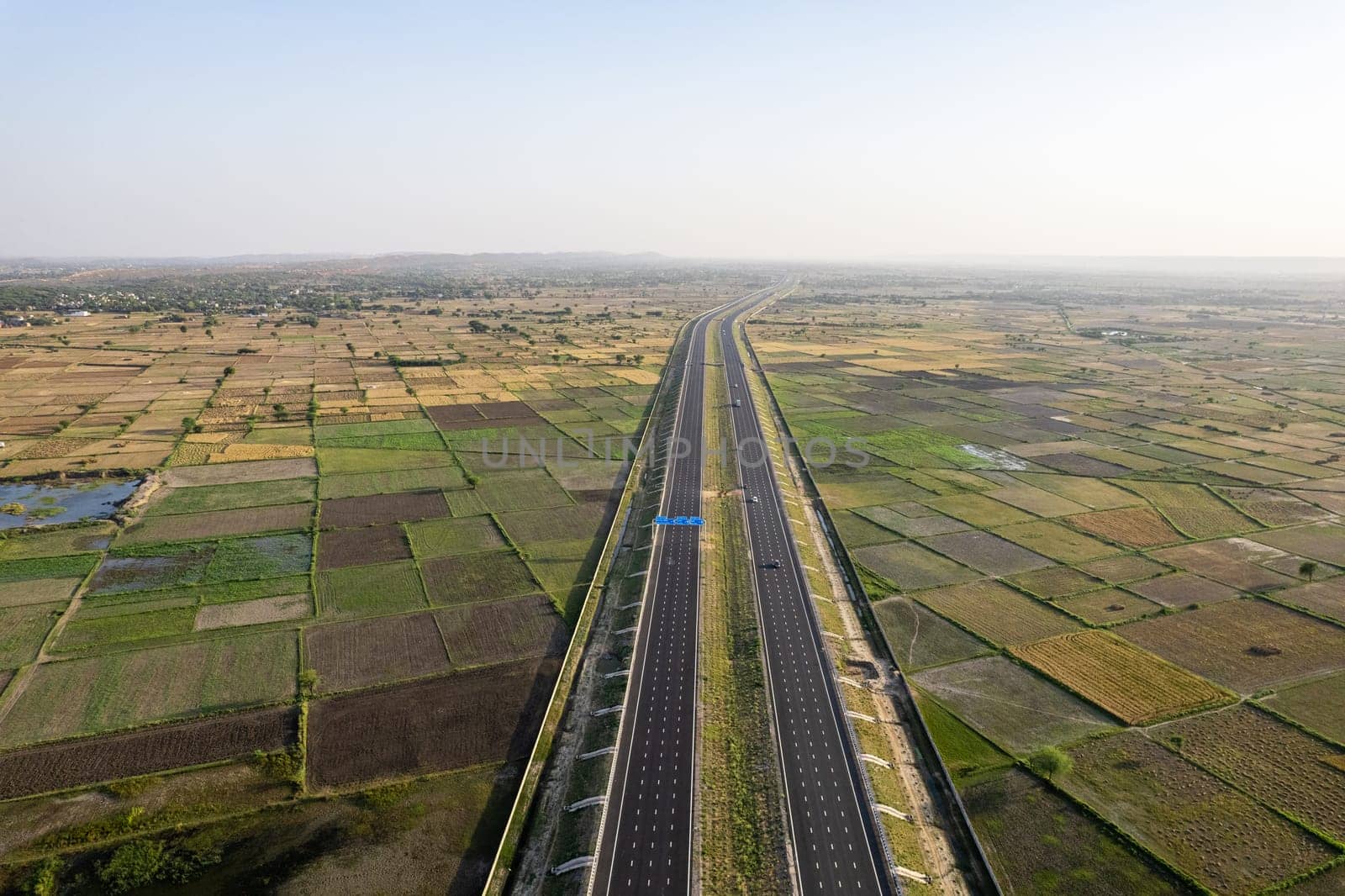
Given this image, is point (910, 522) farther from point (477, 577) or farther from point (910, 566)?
point (477, 577)

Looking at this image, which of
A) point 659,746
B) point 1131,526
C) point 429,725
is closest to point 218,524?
point 429,725

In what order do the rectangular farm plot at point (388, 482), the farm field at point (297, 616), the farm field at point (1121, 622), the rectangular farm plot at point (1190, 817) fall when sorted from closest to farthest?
1. the rectangular farm plot at point (1190, 817)
2. the farm field at point (1121, 622)
3. the farm field at point (297, 616)
4. the rectangular farm plot at point (388, 482)

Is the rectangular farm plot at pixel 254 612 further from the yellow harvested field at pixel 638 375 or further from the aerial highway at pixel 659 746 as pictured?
the yellow harvested field at pixel 638 375

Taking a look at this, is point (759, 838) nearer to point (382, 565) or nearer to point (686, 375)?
point (382, 565)

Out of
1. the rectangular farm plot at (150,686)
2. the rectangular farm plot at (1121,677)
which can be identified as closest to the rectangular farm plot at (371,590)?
the rectangular farm plot at (150,686)

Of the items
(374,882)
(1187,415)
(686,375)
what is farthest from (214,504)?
(1187,415)
